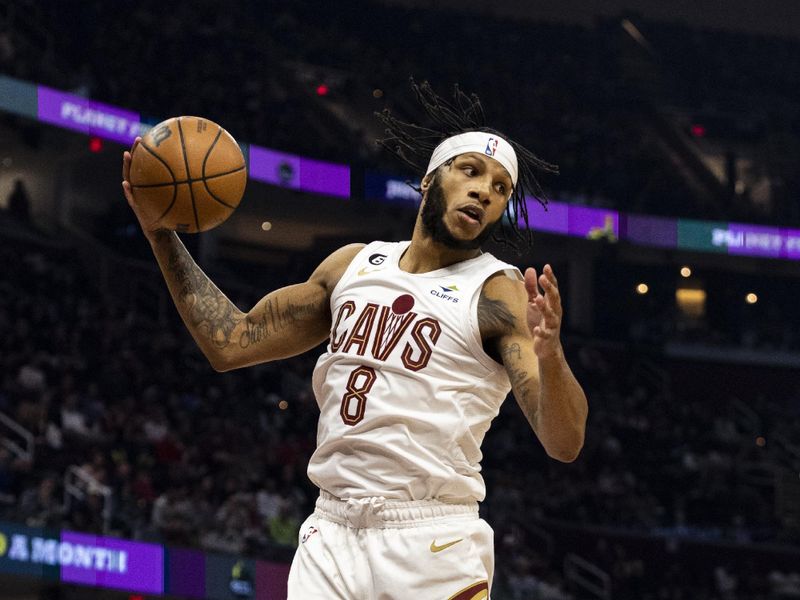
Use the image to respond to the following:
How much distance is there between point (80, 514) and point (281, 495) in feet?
10.2

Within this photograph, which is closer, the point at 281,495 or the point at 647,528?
the point at 281,495

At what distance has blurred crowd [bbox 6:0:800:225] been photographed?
19.9m

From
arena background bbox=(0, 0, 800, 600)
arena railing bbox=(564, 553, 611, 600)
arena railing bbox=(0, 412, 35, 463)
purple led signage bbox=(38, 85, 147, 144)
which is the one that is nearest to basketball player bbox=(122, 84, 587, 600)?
arena background bbox=(0, 0, 800, 600)

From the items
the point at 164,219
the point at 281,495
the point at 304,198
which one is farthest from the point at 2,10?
the point at 164,219

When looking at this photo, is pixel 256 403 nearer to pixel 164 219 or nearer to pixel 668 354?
pixel 668 354

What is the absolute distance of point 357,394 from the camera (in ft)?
11.7

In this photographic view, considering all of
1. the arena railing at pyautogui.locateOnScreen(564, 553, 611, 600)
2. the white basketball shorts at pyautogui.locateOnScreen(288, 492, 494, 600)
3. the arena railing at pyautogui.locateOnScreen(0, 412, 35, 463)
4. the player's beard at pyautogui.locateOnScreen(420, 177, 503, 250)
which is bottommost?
the arena railing at pyautogui.locateOnScreen(564, 553, 611, 600)

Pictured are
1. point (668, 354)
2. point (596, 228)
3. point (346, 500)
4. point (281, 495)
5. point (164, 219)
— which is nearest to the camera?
point (346, 500)

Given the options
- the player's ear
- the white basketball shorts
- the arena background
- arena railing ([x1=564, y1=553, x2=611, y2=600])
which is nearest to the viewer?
the white basketball shorts

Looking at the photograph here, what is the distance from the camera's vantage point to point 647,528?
63.9ft

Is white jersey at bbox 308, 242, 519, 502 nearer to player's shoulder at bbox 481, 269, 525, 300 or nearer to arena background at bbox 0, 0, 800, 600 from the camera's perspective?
player's shoulder at bbox 481, 269, 525, 300

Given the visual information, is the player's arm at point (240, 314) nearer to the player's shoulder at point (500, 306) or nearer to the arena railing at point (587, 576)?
the player's shoulder at point (500, 306)

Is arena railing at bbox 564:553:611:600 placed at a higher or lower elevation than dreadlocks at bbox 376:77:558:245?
lower

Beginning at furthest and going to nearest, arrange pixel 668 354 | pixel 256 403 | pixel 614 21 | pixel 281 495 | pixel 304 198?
pixel 614 21, pixel 668 354, pixel 304 198, pixel 256 403, pixel 281 495
